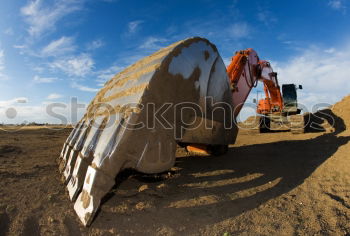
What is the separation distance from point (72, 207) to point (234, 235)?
1768 millimetres

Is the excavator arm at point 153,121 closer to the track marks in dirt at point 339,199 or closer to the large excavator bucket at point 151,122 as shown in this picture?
the large excavator bucket at point 151,122

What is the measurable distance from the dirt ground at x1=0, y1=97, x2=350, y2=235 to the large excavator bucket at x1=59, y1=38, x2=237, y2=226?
366mm

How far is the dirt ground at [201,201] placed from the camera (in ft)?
9.32

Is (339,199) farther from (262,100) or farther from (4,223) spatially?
(262,100)

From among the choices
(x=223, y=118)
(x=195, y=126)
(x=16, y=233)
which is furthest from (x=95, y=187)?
(x=223, y=118)

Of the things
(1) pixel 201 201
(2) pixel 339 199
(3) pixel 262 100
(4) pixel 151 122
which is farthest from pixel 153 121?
(3) pixel 262 100

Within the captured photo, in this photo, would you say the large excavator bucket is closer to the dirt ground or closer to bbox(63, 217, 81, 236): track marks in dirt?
bbox(63, 217, 81, 236): track marks in dirt

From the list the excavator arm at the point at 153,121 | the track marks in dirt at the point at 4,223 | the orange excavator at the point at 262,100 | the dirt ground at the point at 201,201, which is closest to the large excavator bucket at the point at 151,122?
the excavator arm at the point at 153,121

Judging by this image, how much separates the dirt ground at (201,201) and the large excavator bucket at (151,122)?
37 centimetres

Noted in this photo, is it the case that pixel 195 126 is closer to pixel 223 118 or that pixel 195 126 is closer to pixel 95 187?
pixel 223 118

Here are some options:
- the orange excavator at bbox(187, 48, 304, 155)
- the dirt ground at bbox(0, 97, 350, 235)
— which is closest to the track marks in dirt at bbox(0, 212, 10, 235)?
the dirt ground at bbox(0, 97, 350, 235)

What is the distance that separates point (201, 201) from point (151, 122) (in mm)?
1155

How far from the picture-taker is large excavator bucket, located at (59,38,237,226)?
288cm

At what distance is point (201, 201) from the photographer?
3.44 m
